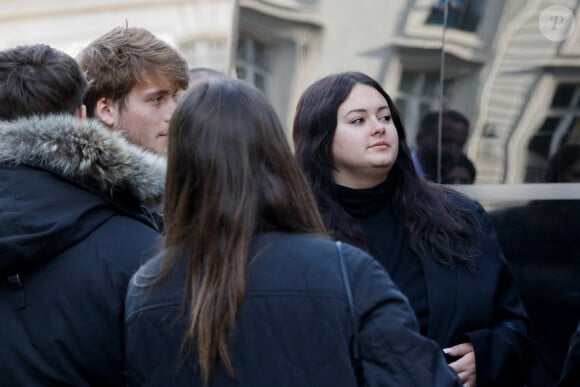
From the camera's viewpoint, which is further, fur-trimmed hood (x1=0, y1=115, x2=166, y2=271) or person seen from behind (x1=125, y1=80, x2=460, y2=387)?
fur-trimmed hood (x1=0, y1=115, x2=166, y2=271)

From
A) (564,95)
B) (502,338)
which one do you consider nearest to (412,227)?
(502,338)

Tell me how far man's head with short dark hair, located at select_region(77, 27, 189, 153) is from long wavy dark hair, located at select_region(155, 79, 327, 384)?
1.08 meters

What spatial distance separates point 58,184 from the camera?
9.14ft

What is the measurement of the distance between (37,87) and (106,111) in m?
0.65

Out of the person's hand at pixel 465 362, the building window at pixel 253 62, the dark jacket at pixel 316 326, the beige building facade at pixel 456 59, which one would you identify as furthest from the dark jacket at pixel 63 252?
the building window at pixel 253 62

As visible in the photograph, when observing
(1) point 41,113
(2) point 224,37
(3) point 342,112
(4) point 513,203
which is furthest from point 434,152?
(2) point 224,37

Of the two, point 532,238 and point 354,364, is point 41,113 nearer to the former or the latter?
point 354,364

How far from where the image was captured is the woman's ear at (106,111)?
3.52 m

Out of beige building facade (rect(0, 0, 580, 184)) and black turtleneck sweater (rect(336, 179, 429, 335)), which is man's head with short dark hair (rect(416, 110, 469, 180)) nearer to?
beige building facade (rect(0, 0, 580, 184))

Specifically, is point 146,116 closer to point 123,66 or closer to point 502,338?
point 123,66

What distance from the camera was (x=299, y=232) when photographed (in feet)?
7.88

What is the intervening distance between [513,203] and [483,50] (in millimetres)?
555

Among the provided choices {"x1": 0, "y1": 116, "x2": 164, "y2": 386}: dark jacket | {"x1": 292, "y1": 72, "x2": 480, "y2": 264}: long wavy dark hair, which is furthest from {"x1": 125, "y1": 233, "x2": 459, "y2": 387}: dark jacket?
{"x1": 292, "y1": 72, "x2": 480, "y2": 264}: long wavy dark hair

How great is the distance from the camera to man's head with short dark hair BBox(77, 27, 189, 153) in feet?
11.5
